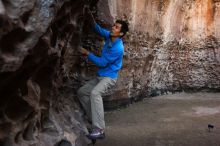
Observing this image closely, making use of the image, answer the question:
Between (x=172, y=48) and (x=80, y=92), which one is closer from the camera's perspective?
(x=80, y=92)

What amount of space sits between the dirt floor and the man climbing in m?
0.33

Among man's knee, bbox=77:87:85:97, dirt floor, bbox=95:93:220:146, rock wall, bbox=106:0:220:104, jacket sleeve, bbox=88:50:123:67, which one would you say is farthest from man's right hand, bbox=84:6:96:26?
rock wall, bbox=106:0:220:104

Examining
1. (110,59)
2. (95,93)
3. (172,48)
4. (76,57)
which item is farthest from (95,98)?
(172,48)

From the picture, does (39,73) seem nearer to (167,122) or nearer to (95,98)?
(95,98)

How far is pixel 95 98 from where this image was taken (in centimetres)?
555

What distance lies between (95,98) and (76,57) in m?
0.99

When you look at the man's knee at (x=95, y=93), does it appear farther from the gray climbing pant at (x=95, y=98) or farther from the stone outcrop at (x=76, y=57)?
the stone outcrop at (x=76, y=57)

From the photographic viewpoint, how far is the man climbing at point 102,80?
5.55 metres

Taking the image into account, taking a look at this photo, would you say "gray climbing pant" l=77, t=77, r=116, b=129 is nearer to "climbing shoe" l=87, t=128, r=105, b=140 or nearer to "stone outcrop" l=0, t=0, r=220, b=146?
"climbing shoe" l=87, t=128, r=105, b=140

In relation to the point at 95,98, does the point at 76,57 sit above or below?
above

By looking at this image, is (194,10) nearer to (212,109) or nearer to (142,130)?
(212,109)

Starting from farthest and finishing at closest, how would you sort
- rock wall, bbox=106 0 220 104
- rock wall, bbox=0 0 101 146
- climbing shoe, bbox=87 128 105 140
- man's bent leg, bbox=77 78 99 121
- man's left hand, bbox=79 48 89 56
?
rock wall, bbox=106 0 220 104
man's left hand, bbox=79 48 89 56
man's bent leg, bbox=77 78 99 121
climbing shoe, bbox=87 128 105 140
rock wall, bbox=0 0 101 146

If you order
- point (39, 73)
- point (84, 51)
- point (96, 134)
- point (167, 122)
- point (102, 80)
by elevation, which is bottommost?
point (167, 122)

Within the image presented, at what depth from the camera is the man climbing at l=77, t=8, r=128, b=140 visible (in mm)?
5547
